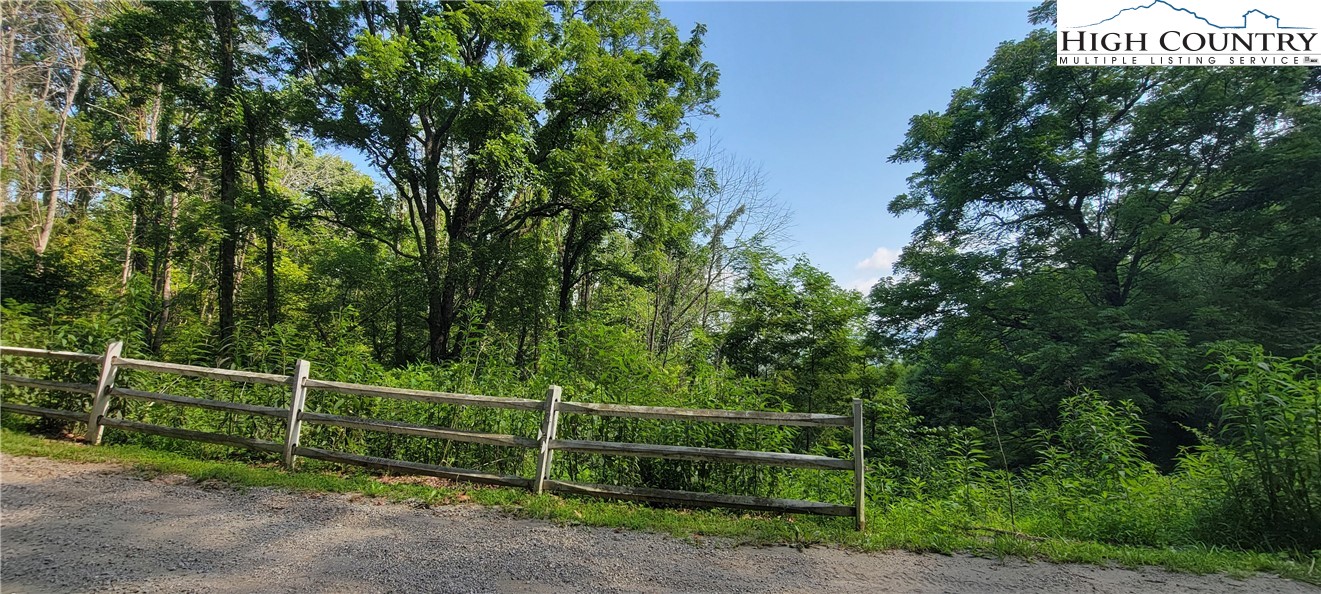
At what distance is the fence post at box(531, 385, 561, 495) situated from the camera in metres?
4.81

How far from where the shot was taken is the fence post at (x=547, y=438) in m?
4.81

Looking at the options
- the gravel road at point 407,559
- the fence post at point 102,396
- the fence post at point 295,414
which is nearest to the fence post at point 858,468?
the gravel road at point 407,559

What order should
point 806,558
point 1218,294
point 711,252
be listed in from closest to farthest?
point 806,558 < point 1218,294 < point 711,252

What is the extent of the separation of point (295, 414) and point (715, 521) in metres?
4.80

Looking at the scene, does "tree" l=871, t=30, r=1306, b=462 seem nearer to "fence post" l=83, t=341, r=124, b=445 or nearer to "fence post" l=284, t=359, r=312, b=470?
"fence post" l=284, t=359, r=312, b=470

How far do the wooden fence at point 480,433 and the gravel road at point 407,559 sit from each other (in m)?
0.66

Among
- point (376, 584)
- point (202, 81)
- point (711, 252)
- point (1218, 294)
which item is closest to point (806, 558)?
point (376, 584)

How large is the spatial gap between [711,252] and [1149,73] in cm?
1423

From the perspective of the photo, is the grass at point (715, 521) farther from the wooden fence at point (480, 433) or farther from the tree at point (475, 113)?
the tree at point (475, 113)

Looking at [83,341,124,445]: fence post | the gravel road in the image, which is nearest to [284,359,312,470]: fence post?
the gravel road

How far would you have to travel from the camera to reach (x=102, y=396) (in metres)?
5.86

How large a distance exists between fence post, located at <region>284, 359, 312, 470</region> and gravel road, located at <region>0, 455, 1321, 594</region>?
1.00 m

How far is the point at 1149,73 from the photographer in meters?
13.6

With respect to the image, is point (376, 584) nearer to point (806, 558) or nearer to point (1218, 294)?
point (806, 558)
